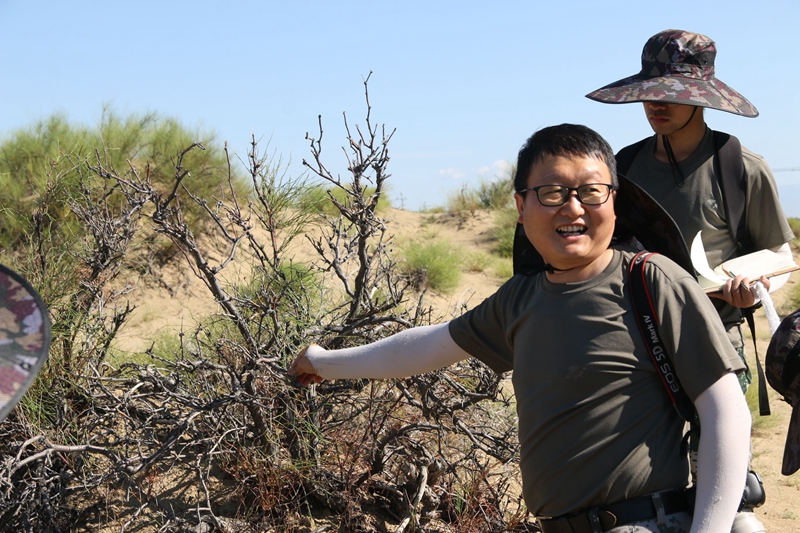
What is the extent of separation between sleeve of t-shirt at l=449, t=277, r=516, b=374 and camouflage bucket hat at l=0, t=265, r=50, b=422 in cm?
117

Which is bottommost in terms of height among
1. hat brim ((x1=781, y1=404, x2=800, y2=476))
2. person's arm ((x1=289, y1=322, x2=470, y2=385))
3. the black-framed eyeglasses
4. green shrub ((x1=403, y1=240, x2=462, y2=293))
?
green shrub ((x1=403, y1=240, x2=462, y2=293))

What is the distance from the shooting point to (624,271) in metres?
1.69

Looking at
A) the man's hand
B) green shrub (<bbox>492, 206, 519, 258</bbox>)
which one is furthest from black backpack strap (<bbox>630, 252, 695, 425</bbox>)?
green shrub (<bbox>492, 206, 519, 258</bbox>)

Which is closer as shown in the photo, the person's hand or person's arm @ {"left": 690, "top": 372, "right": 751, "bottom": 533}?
person's arm @ {"left": 690, "top": 372, "right": 751, "bottom": 533}

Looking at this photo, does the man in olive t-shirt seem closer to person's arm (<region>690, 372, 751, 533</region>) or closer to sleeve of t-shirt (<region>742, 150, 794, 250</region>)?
person's arm (<region>690, 372, 751, 533</region>)

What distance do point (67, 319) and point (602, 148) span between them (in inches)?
111

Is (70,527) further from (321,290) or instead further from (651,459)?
(651,459)

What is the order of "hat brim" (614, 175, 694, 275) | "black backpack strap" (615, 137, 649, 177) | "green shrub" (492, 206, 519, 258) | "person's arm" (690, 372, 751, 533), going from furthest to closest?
"green shrub" (492, 206, 519, 258) → "black backpack strap" (615, 137, 649, 177) → "hat brim" (614, 175, 694, 275) → "person's arm" (690, 372, 751, 533)

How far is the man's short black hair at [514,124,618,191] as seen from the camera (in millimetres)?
1744

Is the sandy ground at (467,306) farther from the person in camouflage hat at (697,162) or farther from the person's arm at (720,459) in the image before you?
the person's arm at (720,459)

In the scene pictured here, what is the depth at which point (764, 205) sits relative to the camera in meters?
2.44

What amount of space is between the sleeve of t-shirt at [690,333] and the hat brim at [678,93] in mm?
995

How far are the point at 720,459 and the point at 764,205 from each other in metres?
1.22

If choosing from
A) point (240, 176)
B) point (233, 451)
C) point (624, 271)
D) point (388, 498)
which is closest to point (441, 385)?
point (388, 498)
